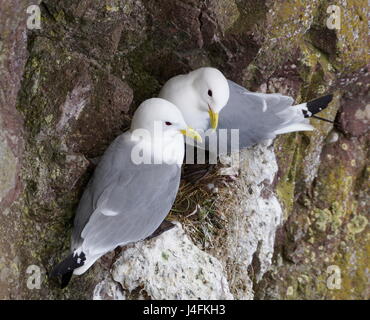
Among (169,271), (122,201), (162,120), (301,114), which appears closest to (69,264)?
(122,201)

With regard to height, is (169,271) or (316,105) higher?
(316,105)

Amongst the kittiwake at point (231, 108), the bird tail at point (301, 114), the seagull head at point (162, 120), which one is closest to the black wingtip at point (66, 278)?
the seagull head at point (162, 120)

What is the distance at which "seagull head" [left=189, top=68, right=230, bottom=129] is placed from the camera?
2693mm

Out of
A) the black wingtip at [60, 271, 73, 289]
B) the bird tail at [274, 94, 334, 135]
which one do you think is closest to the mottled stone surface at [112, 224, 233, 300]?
the black wingtip at [60, 271, 73, 289]

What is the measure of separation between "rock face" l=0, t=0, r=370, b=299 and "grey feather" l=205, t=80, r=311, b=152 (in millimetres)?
173

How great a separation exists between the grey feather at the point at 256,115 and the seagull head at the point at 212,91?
13 cm

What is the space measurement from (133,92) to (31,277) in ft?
3.39

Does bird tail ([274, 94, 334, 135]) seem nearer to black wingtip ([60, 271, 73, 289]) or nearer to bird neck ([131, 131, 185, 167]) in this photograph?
bird neck ([131, 131, 185, 167])

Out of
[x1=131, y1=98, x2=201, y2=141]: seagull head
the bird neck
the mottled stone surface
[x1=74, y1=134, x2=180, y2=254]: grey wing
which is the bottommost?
the mottled stone surface

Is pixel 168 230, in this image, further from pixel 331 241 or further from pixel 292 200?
pixel 331 241

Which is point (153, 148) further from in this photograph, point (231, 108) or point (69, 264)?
point (69, 264)

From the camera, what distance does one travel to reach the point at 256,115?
9.77ft

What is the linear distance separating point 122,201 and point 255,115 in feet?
2.87

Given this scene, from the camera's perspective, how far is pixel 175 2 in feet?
9.01
